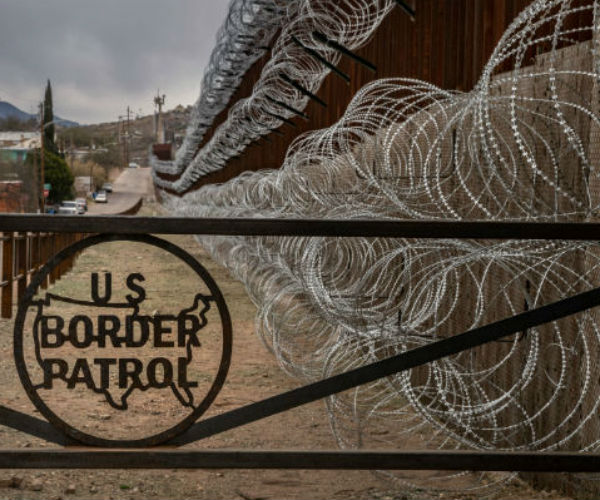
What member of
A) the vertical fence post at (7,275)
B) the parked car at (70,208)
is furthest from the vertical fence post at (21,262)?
the parked car at (70,208)

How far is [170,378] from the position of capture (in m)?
2.98

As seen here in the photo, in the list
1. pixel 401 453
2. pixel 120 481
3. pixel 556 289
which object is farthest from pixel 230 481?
pixel 401 453

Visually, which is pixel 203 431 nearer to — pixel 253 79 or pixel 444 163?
pixel 444 163

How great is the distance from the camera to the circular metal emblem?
9.57 ft

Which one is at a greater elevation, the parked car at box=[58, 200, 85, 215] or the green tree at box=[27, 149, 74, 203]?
the green tree at box=[27, 149, 74, 203]

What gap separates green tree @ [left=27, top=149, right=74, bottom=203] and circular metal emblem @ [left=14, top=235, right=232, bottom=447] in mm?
60481

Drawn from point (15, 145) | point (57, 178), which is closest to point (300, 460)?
point (57, 178)

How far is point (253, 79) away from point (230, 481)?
1700cm

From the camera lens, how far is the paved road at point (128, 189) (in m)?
90.5

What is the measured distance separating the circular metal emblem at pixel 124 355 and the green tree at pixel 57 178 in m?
60.5

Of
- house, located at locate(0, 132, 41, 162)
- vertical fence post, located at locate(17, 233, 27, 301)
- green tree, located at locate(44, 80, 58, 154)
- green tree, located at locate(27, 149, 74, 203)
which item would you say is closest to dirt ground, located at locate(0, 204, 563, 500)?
vertical fence post, located at locate(17, 233, 27, 301)

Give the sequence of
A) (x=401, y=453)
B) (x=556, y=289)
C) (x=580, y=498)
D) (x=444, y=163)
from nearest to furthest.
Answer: (x=401, y=453) → (x=580, y=498) → (x=556, y=289) → (x=444, y=163)

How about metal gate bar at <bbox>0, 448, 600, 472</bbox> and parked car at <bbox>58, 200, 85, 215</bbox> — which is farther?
parked car at <bbox>58, 200, 85, 215</bbox>

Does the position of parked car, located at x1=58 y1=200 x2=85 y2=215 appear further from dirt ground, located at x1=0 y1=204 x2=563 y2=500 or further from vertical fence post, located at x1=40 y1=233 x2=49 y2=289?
dirt ground, located at x1=0 y1=204 x2=563 y2=500
